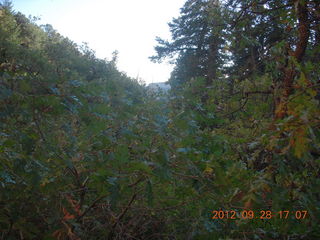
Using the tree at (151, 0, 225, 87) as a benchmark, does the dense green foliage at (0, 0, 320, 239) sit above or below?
below

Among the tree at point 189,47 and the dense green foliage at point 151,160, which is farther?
the tree at point 189,47

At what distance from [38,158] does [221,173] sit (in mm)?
1136

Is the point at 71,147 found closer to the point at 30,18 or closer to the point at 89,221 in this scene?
the point at 89,221

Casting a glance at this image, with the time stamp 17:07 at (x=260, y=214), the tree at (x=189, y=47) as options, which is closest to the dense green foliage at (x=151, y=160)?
the time stamp 17:07 at (x=260, y=214)

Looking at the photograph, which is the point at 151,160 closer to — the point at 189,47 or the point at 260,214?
the point at 260,214

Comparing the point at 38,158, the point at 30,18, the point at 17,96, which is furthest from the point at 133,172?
the point at 30,18

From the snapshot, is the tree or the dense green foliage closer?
the dense green foliage

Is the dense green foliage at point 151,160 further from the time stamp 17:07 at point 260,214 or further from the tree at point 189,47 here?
the tree at point 189,47

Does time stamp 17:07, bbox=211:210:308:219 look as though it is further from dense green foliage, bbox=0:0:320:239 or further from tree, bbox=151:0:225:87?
tree, bbox=151:0:225:87

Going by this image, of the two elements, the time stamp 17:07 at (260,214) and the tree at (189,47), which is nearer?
the time stamp 17:07 at (260,214)

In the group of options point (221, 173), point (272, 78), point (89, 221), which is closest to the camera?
point (221, 173)

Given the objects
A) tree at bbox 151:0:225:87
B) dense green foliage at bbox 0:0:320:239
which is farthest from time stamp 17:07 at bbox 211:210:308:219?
tree at bbox 151:0:225:87

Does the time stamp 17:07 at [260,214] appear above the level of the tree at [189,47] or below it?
below

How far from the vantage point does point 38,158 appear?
1842 mm
